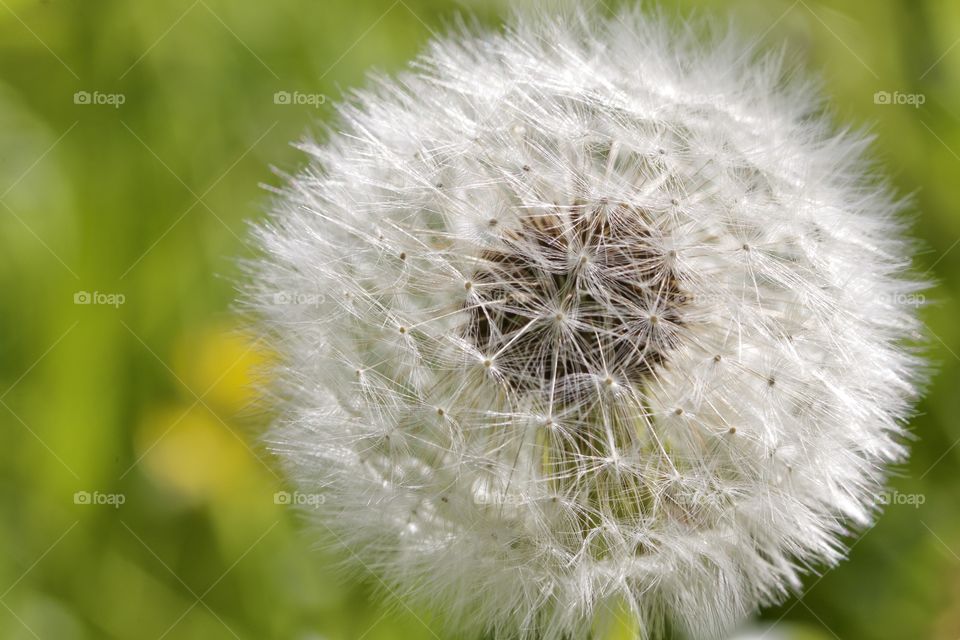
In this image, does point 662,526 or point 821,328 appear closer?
point 662,526

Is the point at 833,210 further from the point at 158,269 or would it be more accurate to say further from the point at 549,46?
the point at 158,269

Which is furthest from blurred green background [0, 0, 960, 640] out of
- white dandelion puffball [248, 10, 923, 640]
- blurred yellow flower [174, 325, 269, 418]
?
white dandelion puffball [248, 10, 923, 640]

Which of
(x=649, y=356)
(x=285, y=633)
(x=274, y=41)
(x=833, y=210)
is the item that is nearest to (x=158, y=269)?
(x=274, y=41)

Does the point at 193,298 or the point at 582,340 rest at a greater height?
the point at 193,298

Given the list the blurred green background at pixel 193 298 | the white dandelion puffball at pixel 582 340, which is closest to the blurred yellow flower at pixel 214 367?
the blurred green background at pixel 193 298

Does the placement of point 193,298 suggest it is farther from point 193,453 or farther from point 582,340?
point 582,340

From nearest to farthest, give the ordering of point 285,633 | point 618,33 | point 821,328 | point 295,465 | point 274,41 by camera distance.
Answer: point 821,328 < point 295,465 < point 618,33 < point 285,633 < point 274,41

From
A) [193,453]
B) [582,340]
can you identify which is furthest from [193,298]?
[582,340]
